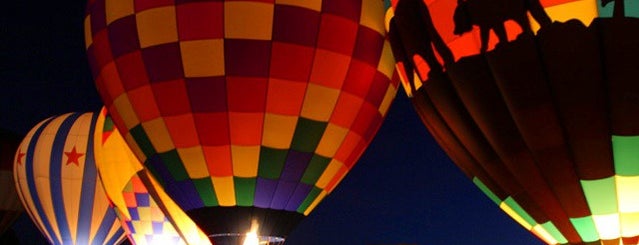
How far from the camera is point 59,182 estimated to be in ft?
29.8

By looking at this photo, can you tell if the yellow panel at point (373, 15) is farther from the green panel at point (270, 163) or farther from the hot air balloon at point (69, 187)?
the hot air balloon at point (69, 187)

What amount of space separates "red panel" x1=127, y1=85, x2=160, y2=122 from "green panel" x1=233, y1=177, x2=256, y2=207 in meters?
0.79

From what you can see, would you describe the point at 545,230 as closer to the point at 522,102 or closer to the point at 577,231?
the point at 577,231

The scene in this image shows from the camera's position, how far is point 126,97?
5633mm

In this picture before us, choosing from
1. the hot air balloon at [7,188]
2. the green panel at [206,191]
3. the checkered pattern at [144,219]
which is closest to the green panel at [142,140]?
the green panel at [206,191]

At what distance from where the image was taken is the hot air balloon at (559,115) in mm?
3836

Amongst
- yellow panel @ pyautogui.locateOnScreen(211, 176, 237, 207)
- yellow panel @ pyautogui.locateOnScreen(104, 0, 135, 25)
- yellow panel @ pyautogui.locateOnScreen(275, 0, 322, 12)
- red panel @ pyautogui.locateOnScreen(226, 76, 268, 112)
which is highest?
yellow panel @ pyautogui.locateOnScreen(104, 0, 135, 25)

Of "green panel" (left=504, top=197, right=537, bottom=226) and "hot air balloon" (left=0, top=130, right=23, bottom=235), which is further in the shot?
"hot air balloon" (left=0, top=130, right=23, bottom=235)

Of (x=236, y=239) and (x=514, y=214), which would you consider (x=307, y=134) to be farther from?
(x=514, y=214)

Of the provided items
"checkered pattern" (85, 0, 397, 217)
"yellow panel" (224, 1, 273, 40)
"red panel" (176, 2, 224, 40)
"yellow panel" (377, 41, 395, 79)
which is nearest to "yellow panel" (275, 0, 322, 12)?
"checkered pattern" (85, 0, 397, 217)

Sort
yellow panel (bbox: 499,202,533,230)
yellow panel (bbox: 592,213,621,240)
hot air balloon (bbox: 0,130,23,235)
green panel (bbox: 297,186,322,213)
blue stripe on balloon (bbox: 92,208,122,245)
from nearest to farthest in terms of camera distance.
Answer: yellow panel (bbox: 592,213,621,240) < yellow panel (bbox: 499,202,533,230) < green panel (bbox: 297,186,322,213) < blue stripe on balloon (bbox: 92,208,122,245) < hot air balloon (bbox: 0,130,23,235)

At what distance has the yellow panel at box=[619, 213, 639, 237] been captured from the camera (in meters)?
3.93

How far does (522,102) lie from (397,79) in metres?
2.09

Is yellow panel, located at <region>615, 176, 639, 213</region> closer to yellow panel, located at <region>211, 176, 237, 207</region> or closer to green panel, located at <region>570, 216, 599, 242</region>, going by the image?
green panel, located at <region>570, 216, 599, 242</region>
